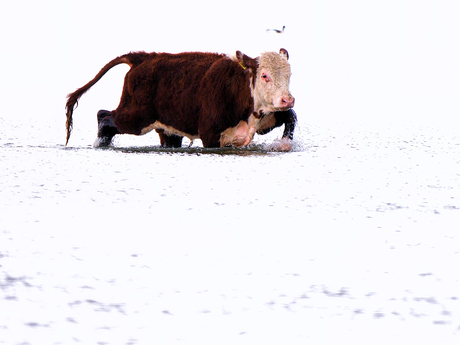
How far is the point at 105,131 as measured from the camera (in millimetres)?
6516

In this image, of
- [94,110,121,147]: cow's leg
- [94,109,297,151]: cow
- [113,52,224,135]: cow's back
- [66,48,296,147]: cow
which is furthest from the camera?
[94,110,121,147]: cow's leg

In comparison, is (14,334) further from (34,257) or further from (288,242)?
(288,242)

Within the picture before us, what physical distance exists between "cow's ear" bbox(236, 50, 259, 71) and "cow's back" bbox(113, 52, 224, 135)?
17.7 inches

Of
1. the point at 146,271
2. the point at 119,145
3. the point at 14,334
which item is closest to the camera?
the point at 14,334

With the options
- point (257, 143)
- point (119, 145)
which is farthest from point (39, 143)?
point (257, 143)

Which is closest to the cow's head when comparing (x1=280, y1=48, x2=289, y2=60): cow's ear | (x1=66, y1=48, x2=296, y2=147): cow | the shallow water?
(x1=66, y1=48, x2=296, y2=147): cow

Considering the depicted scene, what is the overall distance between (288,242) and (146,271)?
545mm

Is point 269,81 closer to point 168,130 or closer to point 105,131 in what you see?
point 168,130

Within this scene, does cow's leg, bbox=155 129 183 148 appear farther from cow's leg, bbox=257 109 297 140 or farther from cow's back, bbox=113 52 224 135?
cow's leg, bbox=257 109 297 140

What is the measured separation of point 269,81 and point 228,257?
382cm

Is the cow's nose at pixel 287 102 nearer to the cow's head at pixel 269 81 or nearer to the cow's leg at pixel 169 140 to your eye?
the cow's head at pixel 269 81

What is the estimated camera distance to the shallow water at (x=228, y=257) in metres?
1.18

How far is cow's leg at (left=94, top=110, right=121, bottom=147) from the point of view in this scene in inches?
255

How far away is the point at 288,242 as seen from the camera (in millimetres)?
1942
